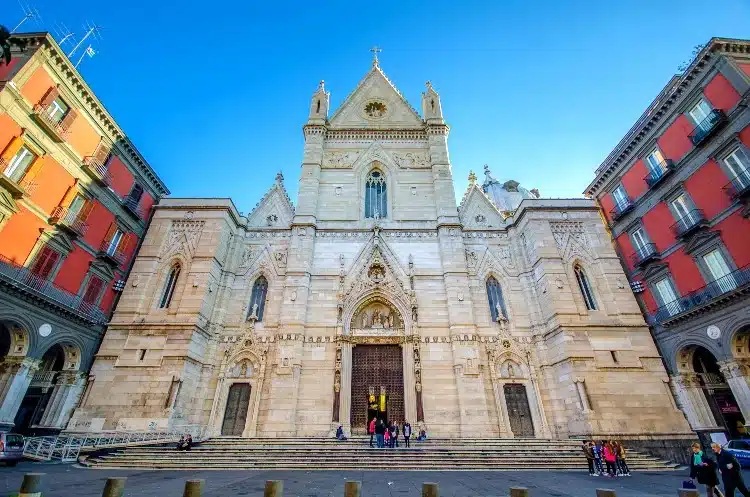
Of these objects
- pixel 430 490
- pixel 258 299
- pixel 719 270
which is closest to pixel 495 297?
pixel 719 270

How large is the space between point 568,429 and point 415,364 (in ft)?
23.0

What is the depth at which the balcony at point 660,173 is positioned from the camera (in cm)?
1756

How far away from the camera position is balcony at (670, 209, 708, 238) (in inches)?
620

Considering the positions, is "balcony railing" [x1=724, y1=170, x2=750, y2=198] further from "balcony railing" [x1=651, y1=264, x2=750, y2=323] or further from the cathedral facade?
the cathedral facade

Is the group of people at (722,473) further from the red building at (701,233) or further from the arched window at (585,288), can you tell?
the arched window at (585,288)

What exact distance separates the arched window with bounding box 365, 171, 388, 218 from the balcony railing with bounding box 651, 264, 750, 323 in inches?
607

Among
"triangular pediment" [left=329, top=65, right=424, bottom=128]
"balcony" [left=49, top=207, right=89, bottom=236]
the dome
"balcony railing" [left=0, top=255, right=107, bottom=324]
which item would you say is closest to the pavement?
"balcony railing" [left=0, top=255, right=107, bottom=324]

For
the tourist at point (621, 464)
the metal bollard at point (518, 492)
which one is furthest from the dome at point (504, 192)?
the metal bollard at point (518, 492)

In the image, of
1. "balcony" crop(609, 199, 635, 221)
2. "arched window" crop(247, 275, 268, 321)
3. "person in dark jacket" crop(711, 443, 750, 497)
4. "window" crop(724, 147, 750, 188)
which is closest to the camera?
"person in dark jacket" crop(711, 443, 750, 497)

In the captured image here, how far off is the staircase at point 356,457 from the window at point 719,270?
7.69 meters

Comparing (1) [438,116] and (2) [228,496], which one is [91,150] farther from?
(1) [438,116]

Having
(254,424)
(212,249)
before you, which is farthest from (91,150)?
(254,424)

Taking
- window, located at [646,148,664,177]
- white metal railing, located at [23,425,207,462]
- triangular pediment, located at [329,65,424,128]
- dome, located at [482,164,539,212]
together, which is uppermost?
dome, located at [482,164,539,212]

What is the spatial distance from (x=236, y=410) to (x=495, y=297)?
1439cm
